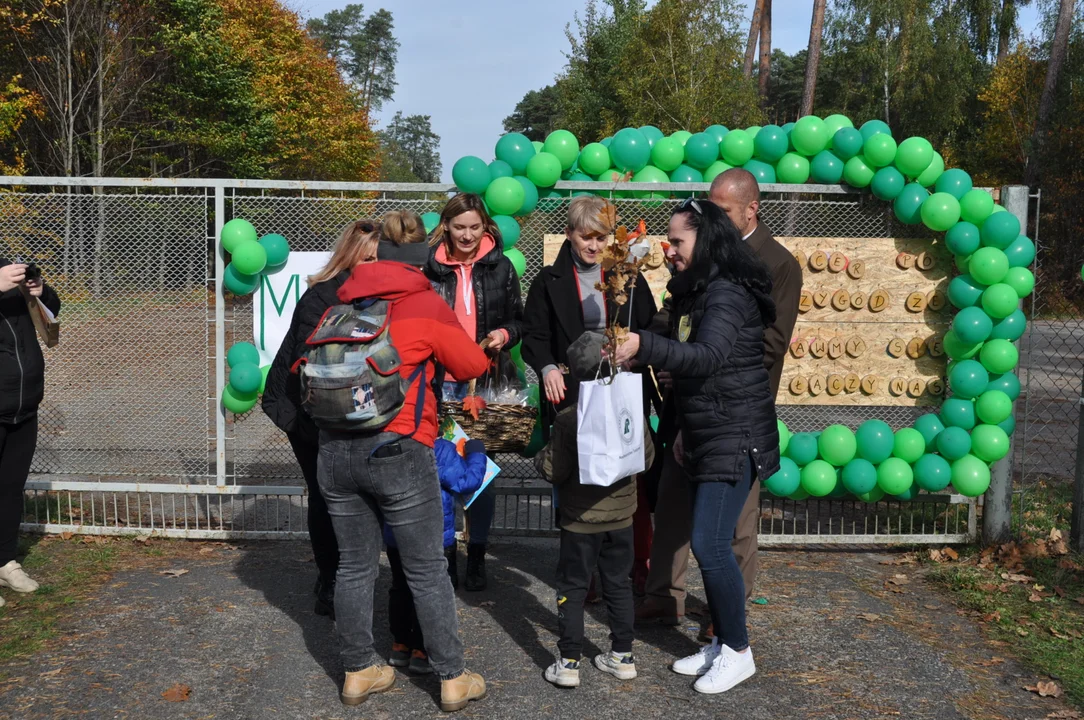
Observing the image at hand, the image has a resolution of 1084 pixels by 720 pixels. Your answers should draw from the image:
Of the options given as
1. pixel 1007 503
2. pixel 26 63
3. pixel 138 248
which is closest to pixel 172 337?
pixel 138 248

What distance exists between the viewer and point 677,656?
4363 mm

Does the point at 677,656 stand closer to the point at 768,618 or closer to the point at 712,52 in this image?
the point at 768,618

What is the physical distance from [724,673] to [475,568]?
65.8 inches

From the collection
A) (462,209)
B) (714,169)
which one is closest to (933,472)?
(714,169)

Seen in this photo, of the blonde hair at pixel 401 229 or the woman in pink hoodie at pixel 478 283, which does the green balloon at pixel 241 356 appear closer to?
the woman in pink hoodie at pixel 478 283

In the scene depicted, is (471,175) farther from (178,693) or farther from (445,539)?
(178,693)

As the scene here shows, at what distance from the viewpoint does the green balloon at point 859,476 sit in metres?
5.66

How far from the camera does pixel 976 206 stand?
18.3 ft

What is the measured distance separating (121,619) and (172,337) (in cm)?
257

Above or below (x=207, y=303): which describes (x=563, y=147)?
above

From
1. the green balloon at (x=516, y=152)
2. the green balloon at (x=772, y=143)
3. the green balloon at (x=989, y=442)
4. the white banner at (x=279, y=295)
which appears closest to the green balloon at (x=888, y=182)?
the green balloon at (x=772, y=143)

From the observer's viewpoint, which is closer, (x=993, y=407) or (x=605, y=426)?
(x=605, y=426)

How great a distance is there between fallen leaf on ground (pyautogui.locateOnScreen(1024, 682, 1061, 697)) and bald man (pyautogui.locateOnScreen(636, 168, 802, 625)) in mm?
1252

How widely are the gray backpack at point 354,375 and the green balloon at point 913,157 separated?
12.1ft
